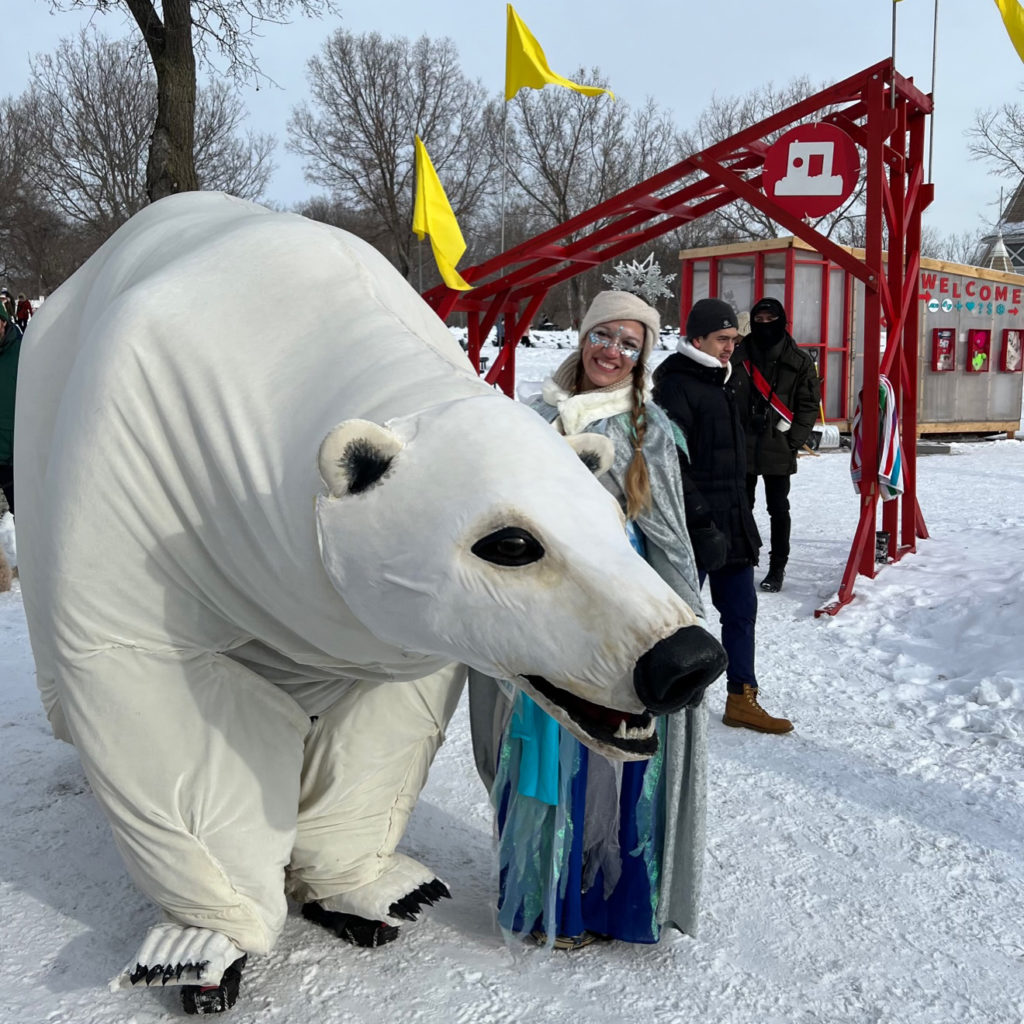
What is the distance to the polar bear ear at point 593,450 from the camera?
6.39 feet

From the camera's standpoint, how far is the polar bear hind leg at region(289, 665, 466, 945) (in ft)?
7.75

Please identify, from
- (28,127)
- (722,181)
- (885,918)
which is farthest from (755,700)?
(28,127)

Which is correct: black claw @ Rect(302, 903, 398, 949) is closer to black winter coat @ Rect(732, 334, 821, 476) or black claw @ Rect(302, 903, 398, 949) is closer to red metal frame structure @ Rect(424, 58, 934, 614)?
red metal frame structure @ Rect(424, 58, 934, 614)

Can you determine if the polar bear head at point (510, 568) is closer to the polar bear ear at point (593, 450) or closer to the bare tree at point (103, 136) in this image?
the polar bear ear at point (593, 450)

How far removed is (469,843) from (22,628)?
3.21m

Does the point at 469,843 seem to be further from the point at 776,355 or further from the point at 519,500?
the point at 776,355

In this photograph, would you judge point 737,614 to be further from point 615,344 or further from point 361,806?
point 361,806

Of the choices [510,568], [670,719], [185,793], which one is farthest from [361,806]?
[510,568]

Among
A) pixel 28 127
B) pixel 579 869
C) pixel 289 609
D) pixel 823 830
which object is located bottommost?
pixel 823 830

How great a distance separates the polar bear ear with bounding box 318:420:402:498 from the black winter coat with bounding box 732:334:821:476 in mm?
4469

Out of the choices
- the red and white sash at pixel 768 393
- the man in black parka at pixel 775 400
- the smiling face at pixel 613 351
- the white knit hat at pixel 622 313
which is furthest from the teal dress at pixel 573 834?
the red and white sash at pixel 768 393

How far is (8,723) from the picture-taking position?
379cm

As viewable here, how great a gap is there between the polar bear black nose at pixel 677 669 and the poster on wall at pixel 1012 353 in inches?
542

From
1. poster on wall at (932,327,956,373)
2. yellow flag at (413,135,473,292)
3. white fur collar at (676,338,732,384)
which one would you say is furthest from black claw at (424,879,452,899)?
poster on wall at (932,327,956,373)
